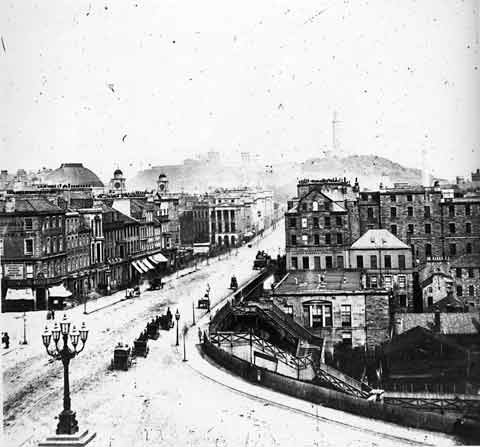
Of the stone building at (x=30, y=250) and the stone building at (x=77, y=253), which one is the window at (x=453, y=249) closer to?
the stone building at (x=77, y=253)

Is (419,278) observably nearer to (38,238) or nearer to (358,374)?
(358,374)

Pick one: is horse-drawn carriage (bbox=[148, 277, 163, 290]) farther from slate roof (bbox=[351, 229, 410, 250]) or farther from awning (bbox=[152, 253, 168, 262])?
slate roof (bbox=[351, 229, 410, 250])

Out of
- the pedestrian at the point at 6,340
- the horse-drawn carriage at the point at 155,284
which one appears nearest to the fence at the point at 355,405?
the pedestrian at the point at 6,340

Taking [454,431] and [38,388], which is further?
[38,388]

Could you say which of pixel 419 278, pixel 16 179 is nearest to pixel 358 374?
pixel 419 278

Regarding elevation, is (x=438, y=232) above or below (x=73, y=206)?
below
